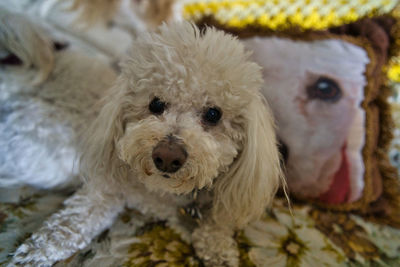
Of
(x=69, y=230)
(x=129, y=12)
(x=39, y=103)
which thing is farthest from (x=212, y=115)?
(x=129, y=12)

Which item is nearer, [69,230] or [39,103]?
[69,230]

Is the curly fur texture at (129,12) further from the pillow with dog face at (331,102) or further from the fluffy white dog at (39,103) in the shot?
the pillow with dog face at (331,102)

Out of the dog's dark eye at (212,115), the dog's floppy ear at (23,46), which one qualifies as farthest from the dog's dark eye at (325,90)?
the dog's floppy ear at (23,46)

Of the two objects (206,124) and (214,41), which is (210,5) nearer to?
(214,41)

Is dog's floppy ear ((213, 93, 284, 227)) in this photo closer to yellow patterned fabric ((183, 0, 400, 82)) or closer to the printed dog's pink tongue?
the printed dog's pink tongue

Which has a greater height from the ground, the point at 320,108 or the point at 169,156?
the point at 320,108

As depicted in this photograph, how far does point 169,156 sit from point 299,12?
102cm

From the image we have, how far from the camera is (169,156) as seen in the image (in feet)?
2.10

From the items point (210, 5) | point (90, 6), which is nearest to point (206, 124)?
point (210, 5)

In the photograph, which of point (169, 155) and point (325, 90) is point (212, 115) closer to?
point (169, 155)

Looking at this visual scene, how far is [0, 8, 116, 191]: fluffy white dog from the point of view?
0.96 meters

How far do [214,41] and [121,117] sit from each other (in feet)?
1.13

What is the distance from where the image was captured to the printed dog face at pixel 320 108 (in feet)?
3.10

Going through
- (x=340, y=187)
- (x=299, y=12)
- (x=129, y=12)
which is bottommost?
(x=340, y=187)
